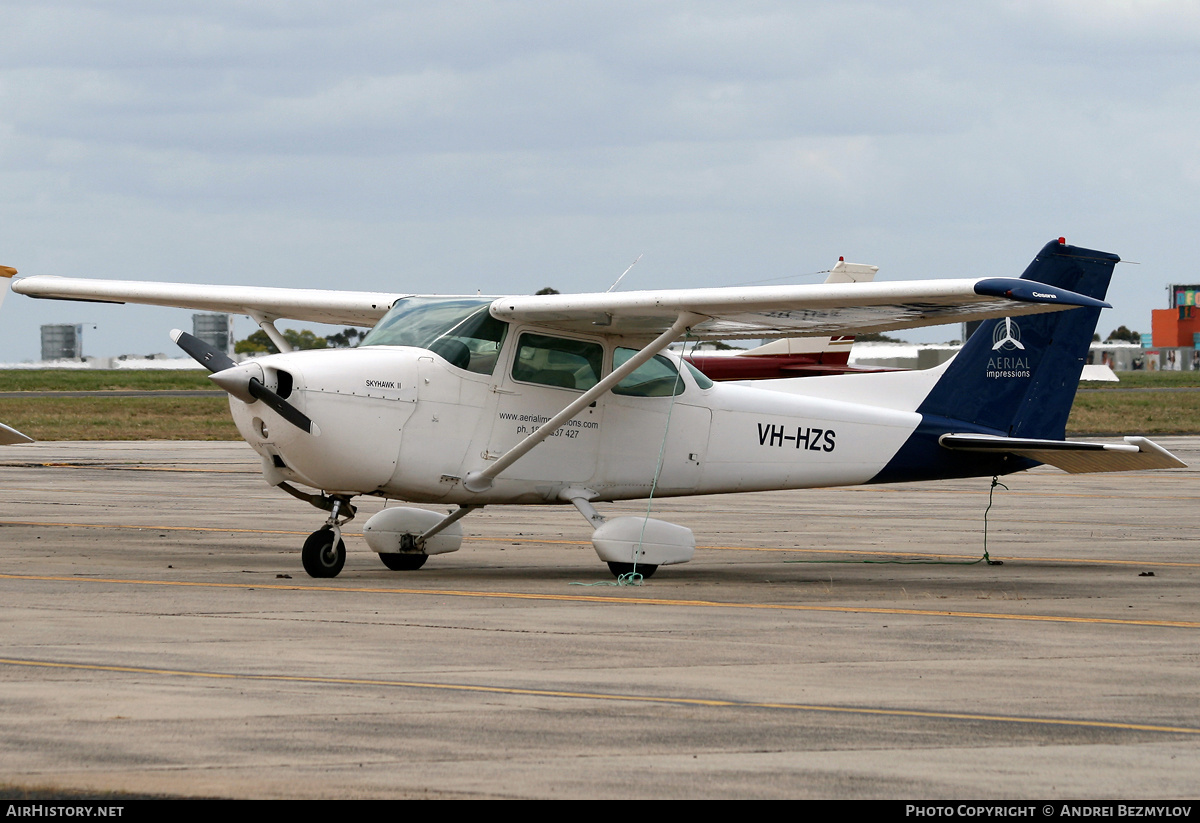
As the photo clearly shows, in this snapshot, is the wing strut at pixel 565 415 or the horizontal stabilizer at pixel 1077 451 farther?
the horizontal stabilizer at pixel 1077 451

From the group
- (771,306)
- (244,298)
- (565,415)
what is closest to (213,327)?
(244,298)

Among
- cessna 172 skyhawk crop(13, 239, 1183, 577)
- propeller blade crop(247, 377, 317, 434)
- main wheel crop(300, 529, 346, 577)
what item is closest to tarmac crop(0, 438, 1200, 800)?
main wheel crop(300, 529, 346, 577)

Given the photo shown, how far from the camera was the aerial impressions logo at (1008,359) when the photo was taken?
1388 centimetres

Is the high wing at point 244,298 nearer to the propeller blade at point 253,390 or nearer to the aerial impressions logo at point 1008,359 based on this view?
the propeller blade at point 253,390

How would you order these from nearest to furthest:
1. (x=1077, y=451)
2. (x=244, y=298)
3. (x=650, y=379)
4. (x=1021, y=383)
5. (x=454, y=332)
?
(x=454, y=332) → (x=650, y=379) → (x=1077, y=451) → (x=1021, y=383) → (x=244, y=298)

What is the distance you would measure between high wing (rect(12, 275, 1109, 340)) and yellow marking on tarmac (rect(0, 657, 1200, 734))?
14.2 ft

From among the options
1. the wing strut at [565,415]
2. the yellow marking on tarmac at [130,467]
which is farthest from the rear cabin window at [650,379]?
the yellow marking on tarmac at [130,467]

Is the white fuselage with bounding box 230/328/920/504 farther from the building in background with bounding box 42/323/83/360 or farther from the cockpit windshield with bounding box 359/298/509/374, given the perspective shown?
the building in background with bounding box 42/323/83/360

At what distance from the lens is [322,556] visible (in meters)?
11.1

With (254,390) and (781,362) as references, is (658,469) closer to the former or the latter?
(254,390)

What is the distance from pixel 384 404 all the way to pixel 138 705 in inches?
197

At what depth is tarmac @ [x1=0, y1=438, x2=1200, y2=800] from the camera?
5.00m

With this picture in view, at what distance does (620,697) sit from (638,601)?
11.9 feet

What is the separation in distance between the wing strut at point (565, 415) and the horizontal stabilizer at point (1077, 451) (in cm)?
365
